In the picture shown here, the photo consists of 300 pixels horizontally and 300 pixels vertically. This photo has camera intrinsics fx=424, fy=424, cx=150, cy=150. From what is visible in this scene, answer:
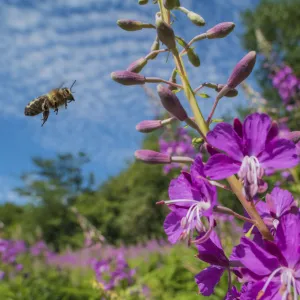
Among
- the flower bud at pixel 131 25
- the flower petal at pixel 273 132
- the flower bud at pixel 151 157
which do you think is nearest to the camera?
the flower petal at pixel 273 132

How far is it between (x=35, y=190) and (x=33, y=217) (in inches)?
119

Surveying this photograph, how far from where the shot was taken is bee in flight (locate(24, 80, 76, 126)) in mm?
3205

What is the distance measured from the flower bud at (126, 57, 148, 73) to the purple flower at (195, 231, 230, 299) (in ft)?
2.44

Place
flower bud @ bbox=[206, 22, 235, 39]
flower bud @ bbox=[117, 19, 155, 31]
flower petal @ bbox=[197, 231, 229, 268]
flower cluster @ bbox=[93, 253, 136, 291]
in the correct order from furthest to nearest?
flower cluster @ bbox=[93, 253, 136, 291] < flower bud @ bbox=[117, 19, 155, 31] < flower bud @ bbox=[206, 22, 235, 39] < flower petal @ bbox=[197, 231, 229, 268]

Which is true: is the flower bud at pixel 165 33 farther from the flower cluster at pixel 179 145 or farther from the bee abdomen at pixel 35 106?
the flower cluster at pixel 179 145

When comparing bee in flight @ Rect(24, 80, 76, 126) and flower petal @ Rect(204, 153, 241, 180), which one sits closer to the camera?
flower petal @ Rect(204, 153, 241, 180)

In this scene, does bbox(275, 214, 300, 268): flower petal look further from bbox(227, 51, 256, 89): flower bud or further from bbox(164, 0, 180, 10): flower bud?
bbox(164, 0, 180, 10): flower bud

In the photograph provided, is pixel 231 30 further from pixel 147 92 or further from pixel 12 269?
pixel 12 269

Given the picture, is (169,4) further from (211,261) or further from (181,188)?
(211,261)

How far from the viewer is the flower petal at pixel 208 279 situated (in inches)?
54.6

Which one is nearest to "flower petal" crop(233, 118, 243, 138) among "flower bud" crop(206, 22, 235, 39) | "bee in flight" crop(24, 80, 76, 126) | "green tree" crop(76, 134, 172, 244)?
"flower bud" crop(206, 22, 235, 39)

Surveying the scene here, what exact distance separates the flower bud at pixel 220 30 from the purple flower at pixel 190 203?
24.1 inches

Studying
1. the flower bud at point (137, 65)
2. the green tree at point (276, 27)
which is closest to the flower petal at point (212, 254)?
the flower bud at point (137, 65)

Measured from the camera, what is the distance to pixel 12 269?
720 cm
